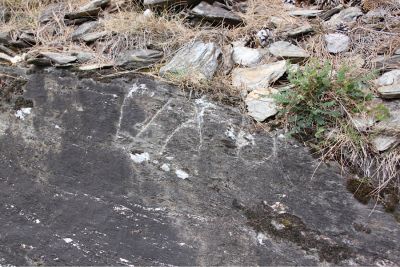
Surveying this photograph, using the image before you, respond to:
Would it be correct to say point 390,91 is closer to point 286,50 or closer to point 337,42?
point 337,42

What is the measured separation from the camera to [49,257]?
2297mm

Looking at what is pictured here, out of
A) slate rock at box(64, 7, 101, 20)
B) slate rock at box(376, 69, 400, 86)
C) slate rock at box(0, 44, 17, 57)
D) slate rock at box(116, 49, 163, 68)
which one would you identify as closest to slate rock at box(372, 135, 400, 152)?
slate rock at box(376, 69, 400, 86)

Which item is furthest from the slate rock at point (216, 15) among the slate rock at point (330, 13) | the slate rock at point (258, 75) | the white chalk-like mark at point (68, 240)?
the white chalk-like mark at point (68, 240)

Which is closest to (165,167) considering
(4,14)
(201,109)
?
(201,109)

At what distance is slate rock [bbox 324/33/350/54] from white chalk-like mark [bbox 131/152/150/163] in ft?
5.66

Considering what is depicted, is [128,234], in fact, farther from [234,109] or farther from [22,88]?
[22,88]

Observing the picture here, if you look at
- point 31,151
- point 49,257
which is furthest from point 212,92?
point 49,257

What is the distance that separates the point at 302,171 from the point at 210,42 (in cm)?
144

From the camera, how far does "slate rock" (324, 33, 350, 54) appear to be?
3348 mm

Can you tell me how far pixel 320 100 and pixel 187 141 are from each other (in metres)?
0.94

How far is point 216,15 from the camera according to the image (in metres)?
3.69

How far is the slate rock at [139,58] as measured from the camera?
3.38 metres

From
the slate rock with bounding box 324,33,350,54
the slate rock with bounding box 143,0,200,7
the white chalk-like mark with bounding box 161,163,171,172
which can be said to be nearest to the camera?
the white chalk-like mark with bounding box 161,163,171,172

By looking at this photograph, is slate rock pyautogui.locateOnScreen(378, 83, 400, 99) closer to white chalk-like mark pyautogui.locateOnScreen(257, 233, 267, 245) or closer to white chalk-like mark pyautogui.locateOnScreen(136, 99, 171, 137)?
white chalk-like mark pyautogui.locateOnScreen(257, 233, 267, 245)
